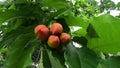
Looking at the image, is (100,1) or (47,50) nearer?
(47,50)

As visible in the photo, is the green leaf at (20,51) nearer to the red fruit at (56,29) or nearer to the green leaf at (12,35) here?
the green leaf at (12,35)

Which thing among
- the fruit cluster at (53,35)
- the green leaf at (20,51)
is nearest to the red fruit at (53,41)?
the fruit cluster at (53,35)

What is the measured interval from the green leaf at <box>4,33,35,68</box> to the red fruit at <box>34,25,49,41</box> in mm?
79

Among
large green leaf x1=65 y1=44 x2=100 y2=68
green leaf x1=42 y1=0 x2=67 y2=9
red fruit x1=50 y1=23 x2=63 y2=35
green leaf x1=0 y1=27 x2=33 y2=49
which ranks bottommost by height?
large green leaf x1=65 y1=44 x2=100 y2=68

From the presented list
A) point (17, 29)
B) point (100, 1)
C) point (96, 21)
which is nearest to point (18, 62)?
point (17, 29)

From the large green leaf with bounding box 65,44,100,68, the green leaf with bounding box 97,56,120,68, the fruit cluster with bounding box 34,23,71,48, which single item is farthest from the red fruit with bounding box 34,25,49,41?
the green leaf with bounding box 97,56,120,68

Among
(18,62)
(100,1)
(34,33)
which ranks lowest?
(100,1)

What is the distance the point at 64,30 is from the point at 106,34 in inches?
6.9

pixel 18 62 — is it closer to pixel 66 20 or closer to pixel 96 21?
pixel 66 20

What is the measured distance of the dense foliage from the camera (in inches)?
57.2

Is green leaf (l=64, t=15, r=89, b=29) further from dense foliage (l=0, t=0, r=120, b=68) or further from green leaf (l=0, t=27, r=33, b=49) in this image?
green leaf (l=0, t=27, r=33, b=49)

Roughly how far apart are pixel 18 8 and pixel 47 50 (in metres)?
0.23

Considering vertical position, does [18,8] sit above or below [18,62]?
above

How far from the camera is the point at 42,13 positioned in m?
1.54
